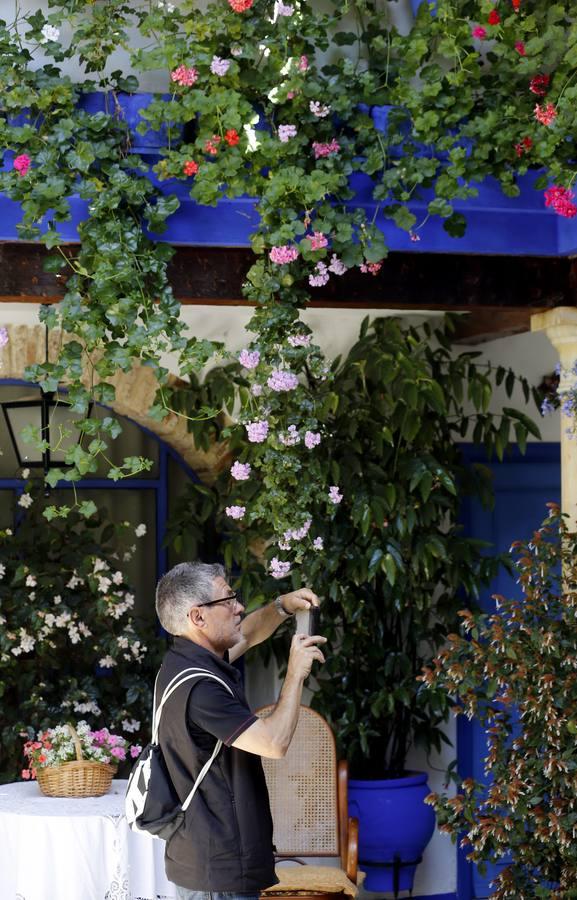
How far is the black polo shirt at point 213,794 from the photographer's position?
3.23 meters

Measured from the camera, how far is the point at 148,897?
4.77m

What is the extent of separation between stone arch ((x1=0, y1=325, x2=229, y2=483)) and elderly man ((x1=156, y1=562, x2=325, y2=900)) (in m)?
2.68

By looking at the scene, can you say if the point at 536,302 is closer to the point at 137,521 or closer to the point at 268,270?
the point at 268,270

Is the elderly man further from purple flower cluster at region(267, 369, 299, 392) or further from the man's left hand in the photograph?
purple flower cluster at region(267, 369, 299, 392)

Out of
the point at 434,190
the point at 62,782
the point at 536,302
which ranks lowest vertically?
the point at 62,782

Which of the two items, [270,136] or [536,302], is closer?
[270,136]

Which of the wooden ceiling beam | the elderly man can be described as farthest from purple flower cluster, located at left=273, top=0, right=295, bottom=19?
the elderly man

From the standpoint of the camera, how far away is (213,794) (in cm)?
327

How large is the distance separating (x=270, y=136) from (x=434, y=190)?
62 centimetres

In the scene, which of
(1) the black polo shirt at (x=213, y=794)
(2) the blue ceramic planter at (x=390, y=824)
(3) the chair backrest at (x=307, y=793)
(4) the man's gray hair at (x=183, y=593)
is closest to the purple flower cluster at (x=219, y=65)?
(4) the man's gray hair at (x=183, y=593)

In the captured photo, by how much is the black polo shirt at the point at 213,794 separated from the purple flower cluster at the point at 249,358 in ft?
4.57

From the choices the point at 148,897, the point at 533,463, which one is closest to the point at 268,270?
the point at 148,897

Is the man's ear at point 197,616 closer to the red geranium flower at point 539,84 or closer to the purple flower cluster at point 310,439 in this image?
the purple flower cluster at point 310,439

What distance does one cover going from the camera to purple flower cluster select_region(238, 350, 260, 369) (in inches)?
176
